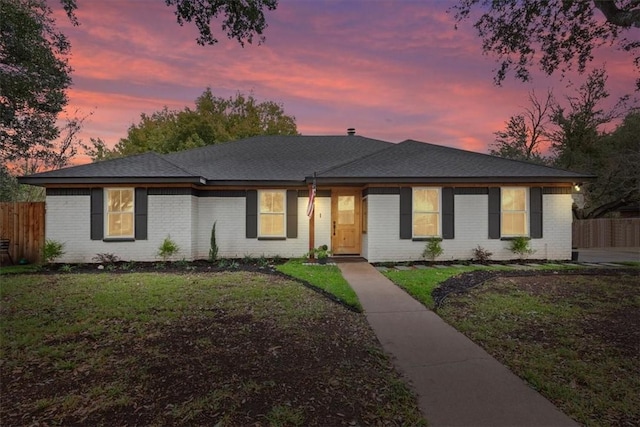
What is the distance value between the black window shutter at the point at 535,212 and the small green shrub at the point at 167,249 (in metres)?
11.5

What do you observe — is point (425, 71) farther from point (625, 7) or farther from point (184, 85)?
point (184, 85)

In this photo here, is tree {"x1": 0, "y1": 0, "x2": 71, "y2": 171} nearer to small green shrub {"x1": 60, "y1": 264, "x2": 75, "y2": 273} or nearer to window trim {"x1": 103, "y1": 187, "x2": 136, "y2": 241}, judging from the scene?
window trim {"x1": 103, "y1": 187, "x2": 136, "y2": 241}

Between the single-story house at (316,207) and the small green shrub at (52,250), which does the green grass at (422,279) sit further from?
the small green shrub at (52,250)

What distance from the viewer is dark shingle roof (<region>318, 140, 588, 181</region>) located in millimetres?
10781

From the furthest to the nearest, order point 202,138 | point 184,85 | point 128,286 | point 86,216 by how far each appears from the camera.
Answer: point 202,138 → point 184,85 → point 86,216 → point 128,286

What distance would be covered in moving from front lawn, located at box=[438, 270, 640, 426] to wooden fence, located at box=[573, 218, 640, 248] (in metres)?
14.4

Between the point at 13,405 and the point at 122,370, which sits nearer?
the point at 13,405

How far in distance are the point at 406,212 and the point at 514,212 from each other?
369 centimetres

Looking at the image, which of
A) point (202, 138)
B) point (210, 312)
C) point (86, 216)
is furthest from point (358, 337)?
point (202, 138)

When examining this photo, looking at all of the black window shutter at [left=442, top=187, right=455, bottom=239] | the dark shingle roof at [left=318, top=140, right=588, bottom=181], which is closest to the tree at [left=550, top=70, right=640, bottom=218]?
the dark shingle roof at [left=318, top=140, right=588, bottom=181]

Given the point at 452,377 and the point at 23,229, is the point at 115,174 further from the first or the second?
the point at 452,377

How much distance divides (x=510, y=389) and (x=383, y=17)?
8.10 meters

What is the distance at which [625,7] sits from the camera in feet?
18.6

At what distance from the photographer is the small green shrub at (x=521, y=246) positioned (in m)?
11.1
